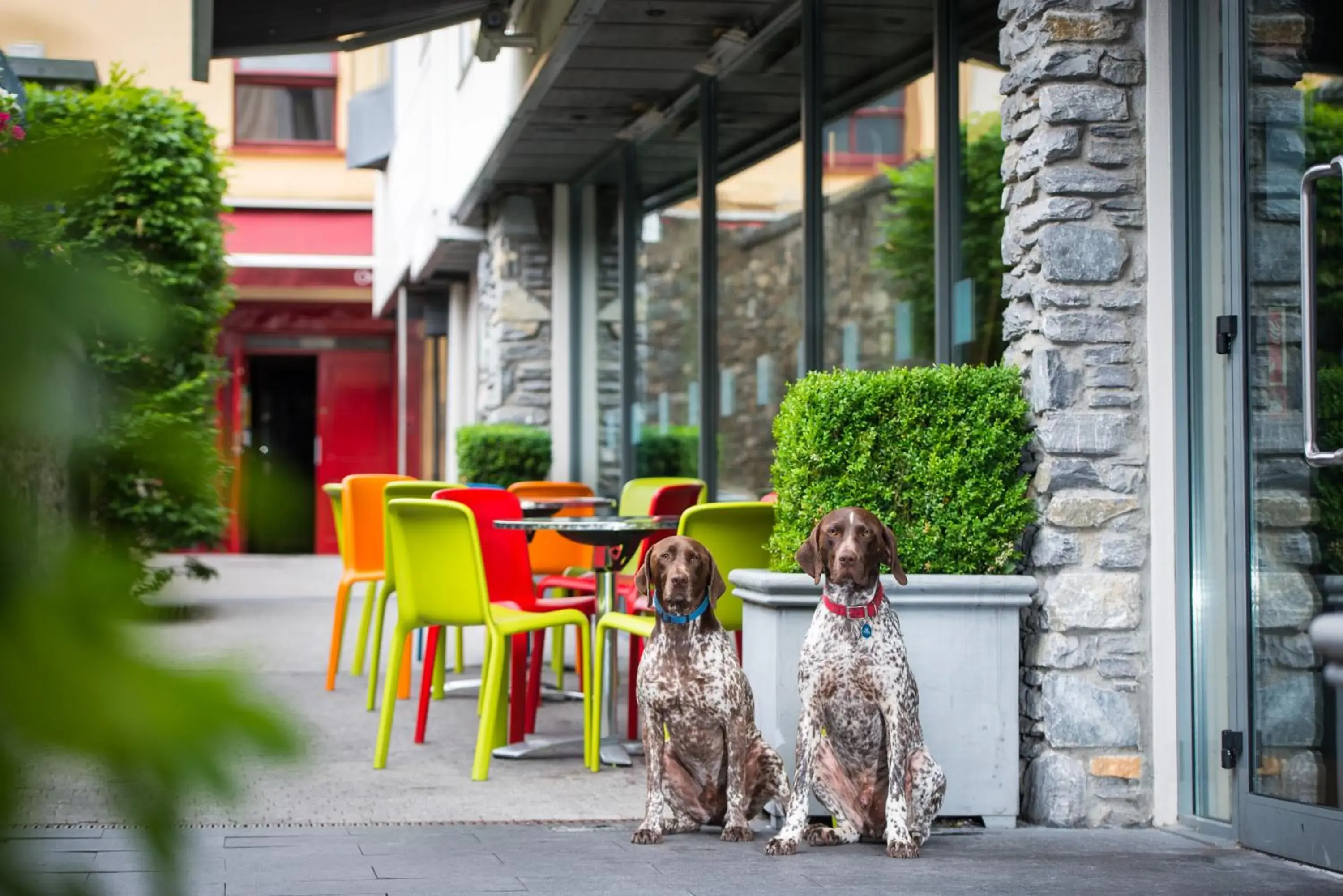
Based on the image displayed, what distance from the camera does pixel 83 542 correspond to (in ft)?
1.67

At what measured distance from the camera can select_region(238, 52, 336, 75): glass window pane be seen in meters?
19.5

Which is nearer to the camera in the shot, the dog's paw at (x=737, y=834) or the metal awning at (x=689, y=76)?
the dog's paw at (x=737, y=834)

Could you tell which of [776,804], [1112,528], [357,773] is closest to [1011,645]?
[1112,528]

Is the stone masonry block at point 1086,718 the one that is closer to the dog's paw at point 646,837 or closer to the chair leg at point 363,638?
the dog's paw at point 646,837

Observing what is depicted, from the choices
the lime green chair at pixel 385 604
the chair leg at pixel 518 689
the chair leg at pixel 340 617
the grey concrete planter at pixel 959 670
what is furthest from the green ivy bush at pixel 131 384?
the chair leg at pixel 340 617

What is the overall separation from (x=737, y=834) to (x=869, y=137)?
3.51 meters

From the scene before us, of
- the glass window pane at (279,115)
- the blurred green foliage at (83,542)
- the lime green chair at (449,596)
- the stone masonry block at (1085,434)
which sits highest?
the glass window pane at (279,115)

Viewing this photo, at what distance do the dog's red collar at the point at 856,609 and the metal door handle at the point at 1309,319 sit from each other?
1.14 metres

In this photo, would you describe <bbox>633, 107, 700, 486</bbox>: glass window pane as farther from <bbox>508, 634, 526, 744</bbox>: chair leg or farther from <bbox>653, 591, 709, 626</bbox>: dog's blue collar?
<bbox>653, 591, 709, 626</bbox>: dog's blue collar

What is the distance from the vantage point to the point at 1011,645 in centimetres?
483

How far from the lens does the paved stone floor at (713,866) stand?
389cm

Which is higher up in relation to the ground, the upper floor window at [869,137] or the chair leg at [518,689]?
the upper floor window at [869,137]

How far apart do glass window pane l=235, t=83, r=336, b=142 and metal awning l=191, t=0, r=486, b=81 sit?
11.4m

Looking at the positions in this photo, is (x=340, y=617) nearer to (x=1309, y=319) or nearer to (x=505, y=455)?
(x=505, y=455)
